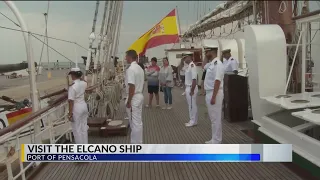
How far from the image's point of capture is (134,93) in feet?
14.3

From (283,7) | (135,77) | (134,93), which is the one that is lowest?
(134,93)

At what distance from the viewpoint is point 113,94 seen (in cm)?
744

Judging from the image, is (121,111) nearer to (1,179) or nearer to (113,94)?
(113,94)

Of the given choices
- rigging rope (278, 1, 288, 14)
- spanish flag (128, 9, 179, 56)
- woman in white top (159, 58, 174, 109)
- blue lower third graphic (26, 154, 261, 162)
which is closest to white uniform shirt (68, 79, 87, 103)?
blue lower third graphic (26, 154, 261, 162)

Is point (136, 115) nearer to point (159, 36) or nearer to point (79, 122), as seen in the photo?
point (79, 122)

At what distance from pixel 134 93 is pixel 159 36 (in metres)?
4.35

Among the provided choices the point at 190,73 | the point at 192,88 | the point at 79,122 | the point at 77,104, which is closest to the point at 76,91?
the point at 77,104

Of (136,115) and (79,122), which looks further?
(136,115)

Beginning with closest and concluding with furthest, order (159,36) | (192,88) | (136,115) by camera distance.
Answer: (136,115)
(192,88)
(159,36)

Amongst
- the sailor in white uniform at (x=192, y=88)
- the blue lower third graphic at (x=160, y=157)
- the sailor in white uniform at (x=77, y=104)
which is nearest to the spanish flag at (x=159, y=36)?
the sailor in white uniform at (x=192, y=88)

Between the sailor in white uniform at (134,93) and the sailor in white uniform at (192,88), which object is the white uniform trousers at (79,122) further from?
the sailor in white uniform at (192,88)

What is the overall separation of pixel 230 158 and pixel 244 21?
1062 cm

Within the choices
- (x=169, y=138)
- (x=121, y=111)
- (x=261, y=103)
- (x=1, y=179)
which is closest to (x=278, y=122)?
(x=261, y=103)

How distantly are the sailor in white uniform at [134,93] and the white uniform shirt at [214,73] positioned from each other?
102cm
